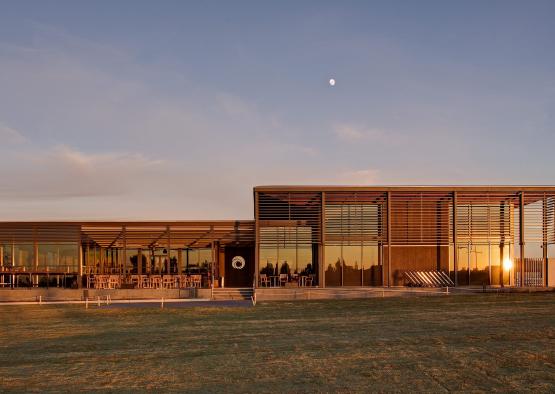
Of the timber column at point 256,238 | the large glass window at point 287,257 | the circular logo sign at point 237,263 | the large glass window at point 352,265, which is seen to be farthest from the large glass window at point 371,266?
the circular logo sign at point 237,263

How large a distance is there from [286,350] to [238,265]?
1976 centimetres

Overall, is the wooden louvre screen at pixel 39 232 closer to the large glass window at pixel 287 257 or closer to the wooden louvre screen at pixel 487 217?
the large glass window at pixel 287 257

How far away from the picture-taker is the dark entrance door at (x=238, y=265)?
3147 centimetres

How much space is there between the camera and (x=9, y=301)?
26.6 m

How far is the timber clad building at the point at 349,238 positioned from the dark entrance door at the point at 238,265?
1.27 meters

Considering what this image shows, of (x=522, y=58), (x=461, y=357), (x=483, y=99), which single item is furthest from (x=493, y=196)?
(x=461, y=357)

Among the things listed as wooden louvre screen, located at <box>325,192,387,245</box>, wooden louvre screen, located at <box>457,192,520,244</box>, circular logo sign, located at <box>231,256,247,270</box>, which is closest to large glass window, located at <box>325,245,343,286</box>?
wooden louvre screen, located at <box>325,192,387,245</box>

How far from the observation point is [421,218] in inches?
1125

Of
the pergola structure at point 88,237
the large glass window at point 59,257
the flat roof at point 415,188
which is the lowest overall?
the large glass window at point 59,257

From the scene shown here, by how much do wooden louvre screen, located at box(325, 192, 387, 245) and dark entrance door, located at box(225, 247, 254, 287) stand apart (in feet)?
17.3

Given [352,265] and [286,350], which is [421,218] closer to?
[352,265]

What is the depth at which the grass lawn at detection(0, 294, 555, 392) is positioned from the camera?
911 centimetres

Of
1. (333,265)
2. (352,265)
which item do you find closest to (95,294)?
(333,265)

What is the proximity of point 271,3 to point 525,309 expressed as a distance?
12.5 m
